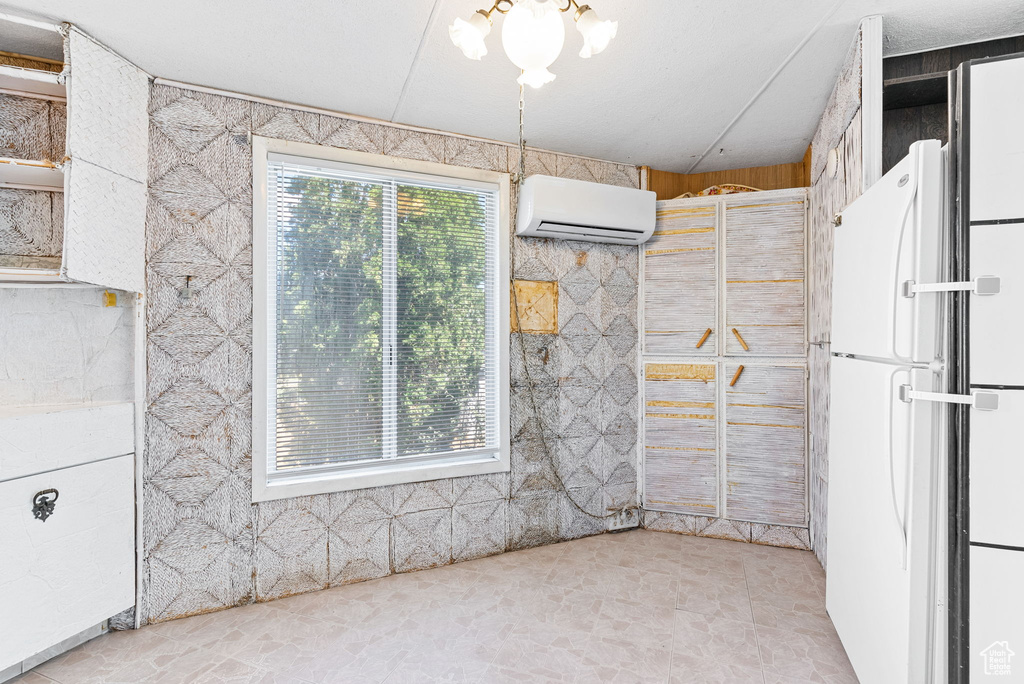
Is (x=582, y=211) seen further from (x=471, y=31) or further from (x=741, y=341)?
(x=471, y=31)

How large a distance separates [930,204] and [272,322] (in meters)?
2.58

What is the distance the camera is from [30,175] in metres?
1.92

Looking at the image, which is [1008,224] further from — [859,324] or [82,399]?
[82,399]

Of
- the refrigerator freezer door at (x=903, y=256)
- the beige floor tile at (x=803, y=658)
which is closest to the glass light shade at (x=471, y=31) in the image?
the refrigerator freezer door at (x=903, y=256)

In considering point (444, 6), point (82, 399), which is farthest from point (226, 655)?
point (444, 6)

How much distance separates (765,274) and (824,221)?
504 millimetres

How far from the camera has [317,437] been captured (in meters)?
2.56

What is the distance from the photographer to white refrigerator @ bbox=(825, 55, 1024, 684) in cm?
128

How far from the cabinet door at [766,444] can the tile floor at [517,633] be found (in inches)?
14.4

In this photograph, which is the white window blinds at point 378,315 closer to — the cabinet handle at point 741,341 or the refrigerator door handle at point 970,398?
the cabinet handle at point 741,341

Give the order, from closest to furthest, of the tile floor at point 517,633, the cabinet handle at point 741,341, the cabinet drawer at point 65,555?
1. the cabinet drawer at point 65,555
2. the tile floor at point 517,633
3. the cabinet handle at point 741,341

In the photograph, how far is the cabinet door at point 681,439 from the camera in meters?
3.19

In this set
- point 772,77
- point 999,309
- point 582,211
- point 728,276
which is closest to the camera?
point 999,309

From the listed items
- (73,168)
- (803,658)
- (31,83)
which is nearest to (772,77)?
(803,658)
